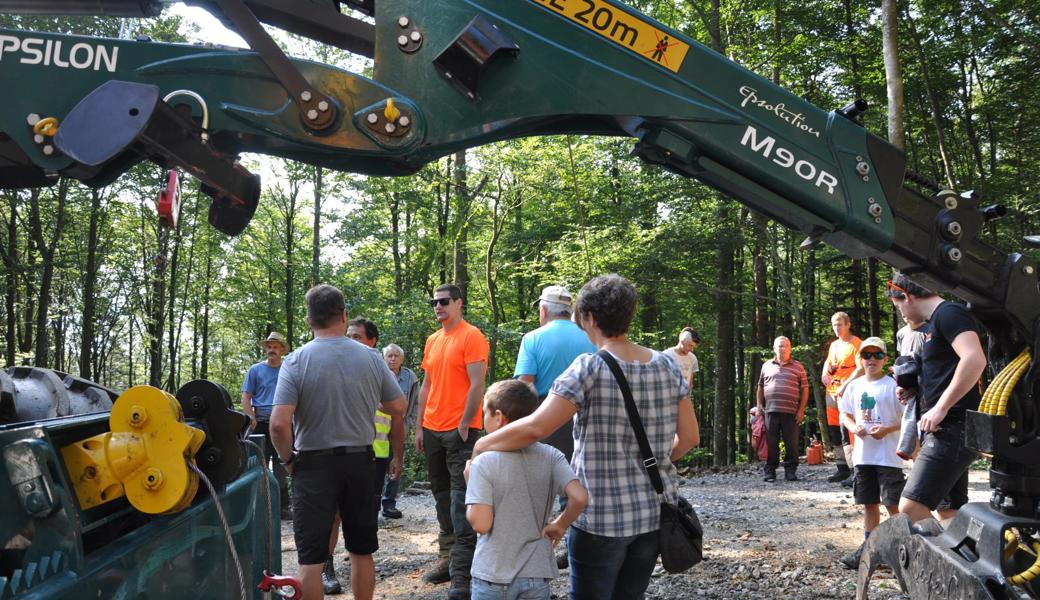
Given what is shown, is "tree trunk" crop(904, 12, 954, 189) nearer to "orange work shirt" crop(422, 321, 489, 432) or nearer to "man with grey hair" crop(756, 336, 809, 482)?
"man with grey hair" crop(756, 336, 809, 482)

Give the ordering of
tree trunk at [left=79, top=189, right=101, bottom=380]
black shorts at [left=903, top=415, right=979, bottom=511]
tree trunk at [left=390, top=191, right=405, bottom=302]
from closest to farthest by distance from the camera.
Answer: black shorts at [left=903, top=415, right=979, bottom=511], tree trunk at [left=79, top=189, right=101, bottom=380], tree trunk at [left=390, top=191, right=405, bottom=302]

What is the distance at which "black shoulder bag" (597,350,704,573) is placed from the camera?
11.0 feet

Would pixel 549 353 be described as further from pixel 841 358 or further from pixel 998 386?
pixel 841 358

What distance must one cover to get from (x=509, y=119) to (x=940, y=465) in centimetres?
331

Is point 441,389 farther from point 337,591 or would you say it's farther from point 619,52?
point 619,52

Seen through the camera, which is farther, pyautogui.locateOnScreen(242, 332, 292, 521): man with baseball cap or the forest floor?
pyautogui.locateOnScreen(242, 332, 292, 521): man with baseball cap

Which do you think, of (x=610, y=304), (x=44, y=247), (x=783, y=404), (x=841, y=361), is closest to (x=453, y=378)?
(x=610, y=304)

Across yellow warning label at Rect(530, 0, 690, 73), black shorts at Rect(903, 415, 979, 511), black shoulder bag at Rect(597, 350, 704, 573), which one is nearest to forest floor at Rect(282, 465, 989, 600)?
black shorts at Rect(903, 415, 979, 511)

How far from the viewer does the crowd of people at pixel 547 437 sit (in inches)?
131

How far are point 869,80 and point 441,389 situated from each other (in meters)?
16.5

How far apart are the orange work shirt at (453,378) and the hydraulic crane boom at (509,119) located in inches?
126

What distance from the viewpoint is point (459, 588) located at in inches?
217

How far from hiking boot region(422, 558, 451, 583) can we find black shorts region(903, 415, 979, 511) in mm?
3378

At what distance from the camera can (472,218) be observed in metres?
24.2
